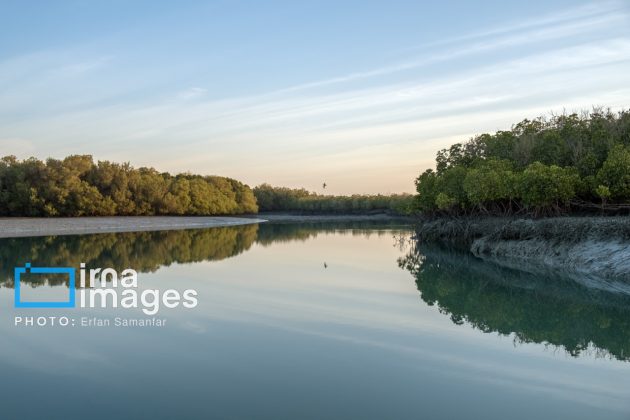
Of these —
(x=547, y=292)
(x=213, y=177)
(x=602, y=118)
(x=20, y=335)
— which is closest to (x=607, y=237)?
(x=547, y=292)

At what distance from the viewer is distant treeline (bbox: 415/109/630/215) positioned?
25.8 metres

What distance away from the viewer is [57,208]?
216 feet

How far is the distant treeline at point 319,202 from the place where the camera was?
112 meters

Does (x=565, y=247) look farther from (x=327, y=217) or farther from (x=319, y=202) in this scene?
(x=319, y=202)

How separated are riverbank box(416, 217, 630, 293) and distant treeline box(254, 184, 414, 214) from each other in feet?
258

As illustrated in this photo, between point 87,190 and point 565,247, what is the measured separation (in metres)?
58.8

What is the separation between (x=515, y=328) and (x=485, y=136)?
103ft

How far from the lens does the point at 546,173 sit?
2664cm

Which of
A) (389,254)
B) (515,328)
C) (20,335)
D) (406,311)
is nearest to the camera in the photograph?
(20,335)

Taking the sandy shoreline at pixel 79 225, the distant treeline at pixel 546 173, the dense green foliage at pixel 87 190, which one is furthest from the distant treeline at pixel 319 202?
the distant treeline at pixel 546 173

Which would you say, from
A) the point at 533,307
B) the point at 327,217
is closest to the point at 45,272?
the point at 533,307

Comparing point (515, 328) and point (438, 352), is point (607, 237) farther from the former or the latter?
point (438, 352)

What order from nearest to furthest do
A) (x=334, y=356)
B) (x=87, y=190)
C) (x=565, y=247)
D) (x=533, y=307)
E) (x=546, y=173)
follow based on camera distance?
(x=334, y=356) < (x=533, y=307) < (x=565, y=247) < (x=546, y=173) < (x=87, y=190)

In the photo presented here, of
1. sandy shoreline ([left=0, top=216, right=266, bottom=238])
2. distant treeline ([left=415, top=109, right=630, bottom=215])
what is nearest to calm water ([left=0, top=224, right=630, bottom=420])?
distant treeline ([left=415, top=109, right=630, bottom=215])
